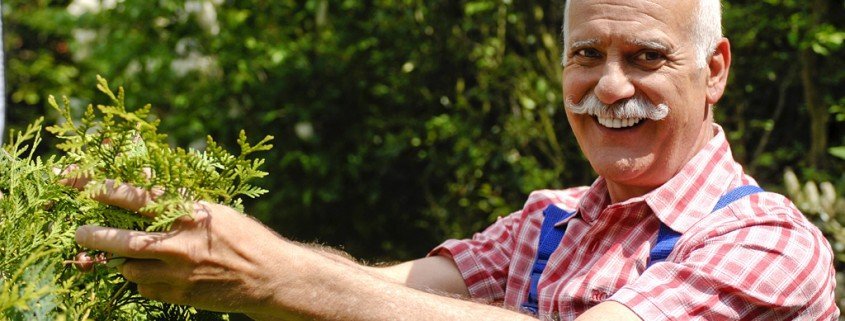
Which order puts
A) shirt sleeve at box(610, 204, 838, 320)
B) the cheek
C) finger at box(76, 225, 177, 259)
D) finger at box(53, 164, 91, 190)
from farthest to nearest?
1. the cheek
2. shirt sleeve at box(610, 204, 838, 320)
3. finger at box(53, 164, 91, 190)
4. finger at box(76, 225, 177, 259)

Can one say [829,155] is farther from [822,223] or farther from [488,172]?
[488,172]

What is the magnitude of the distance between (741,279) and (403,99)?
10.4ft

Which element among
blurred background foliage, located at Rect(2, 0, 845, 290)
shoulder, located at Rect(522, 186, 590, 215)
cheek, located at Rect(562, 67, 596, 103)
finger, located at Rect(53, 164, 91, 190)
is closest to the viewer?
finger, located at Rect(53, 164, 91, 190)

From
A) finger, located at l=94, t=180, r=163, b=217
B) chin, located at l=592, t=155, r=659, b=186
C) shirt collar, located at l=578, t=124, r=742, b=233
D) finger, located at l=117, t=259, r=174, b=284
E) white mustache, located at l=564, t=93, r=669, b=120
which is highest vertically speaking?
finger, located at l=94, t=180, r=163, b=217

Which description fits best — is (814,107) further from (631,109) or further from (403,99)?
(631,109)

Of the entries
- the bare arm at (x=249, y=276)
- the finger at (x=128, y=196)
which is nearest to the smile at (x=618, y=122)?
the bare arm at (x=249, y=276)

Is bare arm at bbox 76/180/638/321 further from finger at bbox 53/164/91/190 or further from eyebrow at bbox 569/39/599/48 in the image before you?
eyebrow at bbox 569/39/599/48

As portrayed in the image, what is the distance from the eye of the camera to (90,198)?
1.62 m

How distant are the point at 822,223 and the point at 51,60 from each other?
5663mm

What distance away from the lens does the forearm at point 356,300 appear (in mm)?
1711

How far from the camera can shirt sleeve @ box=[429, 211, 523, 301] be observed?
2.65m

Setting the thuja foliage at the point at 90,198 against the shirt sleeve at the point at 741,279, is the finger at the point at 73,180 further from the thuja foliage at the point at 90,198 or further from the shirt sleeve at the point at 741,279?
the shirt sleeve at the point at 741,279

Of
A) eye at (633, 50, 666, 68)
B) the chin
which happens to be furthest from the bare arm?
eye at (633, 50, 666, 68)

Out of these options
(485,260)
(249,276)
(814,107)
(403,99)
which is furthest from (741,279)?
(403,99)
